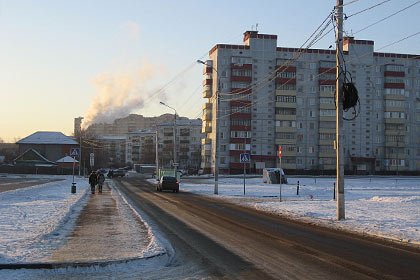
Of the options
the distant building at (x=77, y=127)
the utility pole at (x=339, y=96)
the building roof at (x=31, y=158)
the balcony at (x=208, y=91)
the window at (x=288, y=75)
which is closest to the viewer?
the utility pole at (x=339, y=96)

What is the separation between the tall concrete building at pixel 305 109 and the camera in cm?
10125

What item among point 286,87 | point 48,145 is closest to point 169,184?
point 286,87

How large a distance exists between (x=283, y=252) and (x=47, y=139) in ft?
376

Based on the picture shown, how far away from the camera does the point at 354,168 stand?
10569cm

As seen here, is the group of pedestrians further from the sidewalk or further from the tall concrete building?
the tall concrete building

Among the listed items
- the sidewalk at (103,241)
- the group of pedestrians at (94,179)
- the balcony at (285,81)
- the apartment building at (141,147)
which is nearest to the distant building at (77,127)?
the apartment building at (141,147)

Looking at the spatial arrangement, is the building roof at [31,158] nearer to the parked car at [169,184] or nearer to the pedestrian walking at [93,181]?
the parked car at [169,184]

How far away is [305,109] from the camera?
105m

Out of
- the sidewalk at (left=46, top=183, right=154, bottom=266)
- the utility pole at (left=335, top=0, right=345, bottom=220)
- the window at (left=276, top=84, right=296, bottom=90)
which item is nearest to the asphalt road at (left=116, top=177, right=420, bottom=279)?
the sidewalk at (left=46, top=183, right=154, bottom=266)

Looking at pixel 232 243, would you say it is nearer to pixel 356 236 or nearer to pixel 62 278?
pixel 356 236

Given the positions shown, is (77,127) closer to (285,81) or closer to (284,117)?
(284,117)

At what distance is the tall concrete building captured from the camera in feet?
332

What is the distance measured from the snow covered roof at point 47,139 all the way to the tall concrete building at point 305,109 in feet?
111

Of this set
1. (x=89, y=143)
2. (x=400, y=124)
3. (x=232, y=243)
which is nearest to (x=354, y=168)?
(x=400, y=124)
